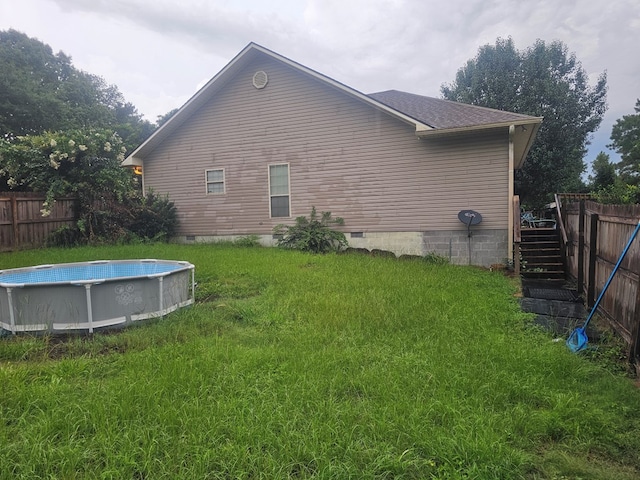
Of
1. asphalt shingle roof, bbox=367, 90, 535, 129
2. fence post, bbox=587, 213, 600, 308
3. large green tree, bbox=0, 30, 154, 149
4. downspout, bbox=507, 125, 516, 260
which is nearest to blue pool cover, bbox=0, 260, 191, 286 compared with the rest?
fence post, bbox=587, 213, 600, 308

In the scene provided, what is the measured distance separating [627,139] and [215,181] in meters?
46.1

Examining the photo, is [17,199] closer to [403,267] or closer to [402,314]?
[403,267]

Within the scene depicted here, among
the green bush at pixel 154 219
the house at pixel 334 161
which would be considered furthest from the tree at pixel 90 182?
the house at pixel 334 161

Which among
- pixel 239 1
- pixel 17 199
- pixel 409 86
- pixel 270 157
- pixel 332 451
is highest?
pixel 409 86

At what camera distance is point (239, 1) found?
1199 cm

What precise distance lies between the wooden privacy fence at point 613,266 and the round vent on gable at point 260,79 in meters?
9.12

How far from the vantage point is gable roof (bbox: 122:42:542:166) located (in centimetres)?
924

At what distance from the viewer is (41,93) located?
860 inches

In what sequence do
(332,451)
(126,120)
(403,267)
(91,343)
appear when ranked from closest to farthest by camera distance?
(332,451) → (91,343) → (403,267) → (126,120)

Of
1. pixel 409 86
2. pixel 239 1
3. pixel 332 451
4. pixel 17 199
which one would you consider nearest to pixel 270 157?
pixel 239 1

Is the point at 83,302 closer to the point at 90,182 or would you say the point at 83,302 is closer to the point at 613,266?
the point at 613,266

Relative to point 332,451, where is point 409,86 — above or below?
above

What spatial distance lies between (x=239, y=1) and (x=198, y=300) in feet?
34.7

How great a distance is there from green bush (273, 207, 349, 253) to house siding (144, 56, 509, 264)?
12.8 inches
